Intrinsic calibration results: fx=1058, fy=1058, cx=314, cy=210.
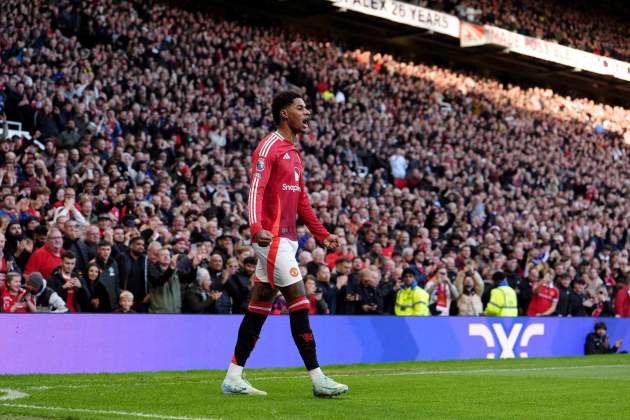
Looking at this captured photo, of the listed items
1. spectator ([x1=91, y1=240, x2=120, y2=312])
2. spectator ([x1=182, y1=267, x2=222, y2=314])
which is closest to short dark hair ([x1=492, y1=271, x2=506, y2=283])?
spectator ([x1=182, y1=267, x2=222, y2=314])

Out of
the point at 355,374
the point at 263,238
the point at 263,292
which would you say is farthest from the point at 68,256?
the point at 263,238

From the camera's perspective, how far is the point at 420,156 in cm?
2850

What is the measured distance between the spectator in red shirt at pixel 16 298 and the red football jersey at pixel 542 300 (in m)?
10.6

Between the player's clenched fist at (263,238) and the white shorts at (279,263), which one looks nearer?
the player's clenched fist at (263,238)

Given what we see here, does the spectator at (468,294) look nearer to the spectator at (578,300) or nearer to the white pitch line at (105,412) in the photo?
the spectator at (578,300)

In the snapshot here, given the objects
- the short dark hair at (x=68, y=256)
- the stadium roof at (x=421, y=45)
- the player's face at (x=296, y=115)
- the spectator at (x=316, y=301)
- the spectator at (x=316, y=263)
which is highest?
the stadium roof at (x=421, y=45)

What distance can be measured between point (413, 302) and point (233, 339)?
4.09 m

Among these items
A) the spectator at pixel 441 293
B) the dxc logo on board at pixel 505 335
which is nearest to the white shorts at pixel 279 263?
the dxc logo on board at pixel 505 335

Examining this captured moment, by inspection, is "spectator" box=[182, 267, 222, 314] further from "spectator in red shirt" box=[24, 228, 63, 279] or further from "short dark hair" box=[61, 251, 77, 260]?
"short dark hair" box=[61, 251, 77, 260]

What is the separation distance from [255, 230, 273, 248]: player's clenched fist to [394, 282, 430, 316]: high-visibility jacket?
9.08 m

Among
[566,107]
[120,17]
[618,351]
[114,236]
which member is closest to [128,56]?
[120,17]

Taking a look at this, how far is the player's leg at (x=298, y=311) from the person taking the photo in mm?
8008

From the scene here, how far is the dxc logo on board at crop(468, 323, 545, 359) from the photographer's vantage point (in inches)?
669

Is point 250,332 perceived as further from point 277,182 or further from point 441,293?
point 441,293
